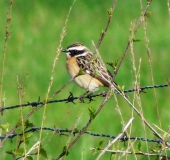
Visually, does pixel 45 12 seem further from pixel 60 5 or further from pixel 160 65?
pixel 160 65

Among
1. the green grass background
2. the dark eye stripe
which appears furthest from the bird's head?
the green grass background

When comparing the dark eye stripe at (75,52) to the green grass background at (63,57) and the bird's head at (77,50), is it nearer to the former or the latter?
the bird's head at (77,50)

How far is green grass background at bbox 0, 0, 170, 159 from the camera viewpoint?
10.2 metres

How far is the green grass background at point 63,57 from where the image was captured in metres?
10.2

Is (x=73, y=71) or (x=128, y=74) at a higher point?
(x=128, y=74)

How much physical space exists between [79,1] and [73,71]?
7.00 metres

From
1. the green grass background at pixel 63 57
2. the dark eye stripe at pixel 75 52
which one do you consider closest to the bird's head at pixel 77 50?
the dark eye stripe at pixel 75 52

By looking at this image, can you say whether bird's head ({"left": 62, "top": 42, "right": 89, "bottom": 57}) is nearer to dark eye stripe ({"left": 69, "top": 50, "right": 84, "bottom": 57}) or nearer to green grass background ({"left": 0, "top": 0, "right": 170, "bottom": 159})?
dark eye stripe ({"left": 69, "top": 50, "right": 84, "bottom": 57})

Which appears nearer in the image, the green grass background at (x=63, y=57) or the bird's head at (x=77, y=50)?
the bird's head at (x=77, y=50)

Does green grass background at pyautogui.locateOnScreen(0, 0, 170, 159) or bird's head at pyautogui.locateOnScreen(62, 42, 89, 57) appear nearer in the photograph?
bird's head at pyautogui.locateOnScreen(62, 42, 89, 57)

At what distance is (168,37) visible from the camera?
1385 centimetres

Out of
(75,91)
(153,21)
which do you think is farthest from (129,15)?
(75,91)

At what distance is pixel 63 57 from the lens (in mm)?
13070

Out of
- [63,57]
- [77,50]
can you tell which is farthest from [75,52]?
[63,57]
